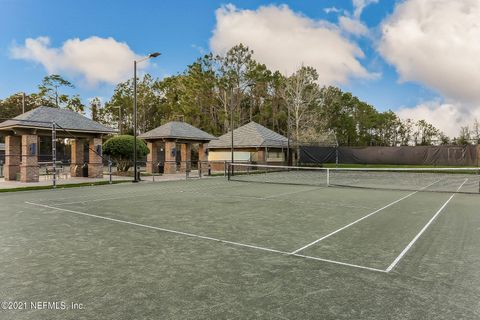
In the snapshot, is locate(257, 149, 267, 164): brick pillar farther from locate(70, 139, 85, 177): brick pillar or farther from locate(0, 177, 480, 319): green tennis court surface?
locate(0, 177, 480, 319): green tennis court surface

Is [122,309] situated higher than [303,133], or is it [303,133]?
[303,133]

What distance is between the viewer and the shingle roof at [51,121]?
75.9ft

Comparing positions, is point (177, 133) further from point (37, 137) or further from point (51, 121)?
point (37, 137)

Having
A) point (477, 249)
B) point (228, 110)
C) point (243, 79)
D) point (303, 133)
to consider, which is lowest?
point (477, 249)

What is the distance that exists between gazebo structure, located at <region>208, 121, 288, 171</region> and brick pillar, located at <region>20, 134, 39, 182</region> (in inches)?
751

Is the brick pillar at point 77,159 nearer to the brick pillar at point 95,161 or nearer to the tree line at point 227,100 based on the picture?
the brick pillar at point 95,161

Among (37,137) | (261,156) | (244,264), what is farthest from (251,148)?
(244,264)

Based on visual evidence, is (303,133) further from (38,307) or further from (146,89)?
(38,307)

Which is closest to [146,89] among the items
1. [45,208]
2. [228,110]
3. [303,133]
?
[228,110]

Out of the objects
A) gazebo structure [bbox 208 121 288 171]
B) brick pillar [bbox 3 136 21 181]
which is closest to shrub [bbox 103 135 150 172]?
brick pillar [bbox 3 136 21 181]

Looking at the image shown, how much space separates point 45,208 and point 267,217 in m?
7.65

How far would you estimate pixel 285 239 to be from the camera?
7.43 metres

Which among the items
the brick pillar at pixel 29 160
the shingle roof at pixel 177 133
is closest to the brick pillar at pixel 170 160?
the shingle roof at pixel 177 133

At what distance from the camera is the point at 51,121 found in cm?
2466
